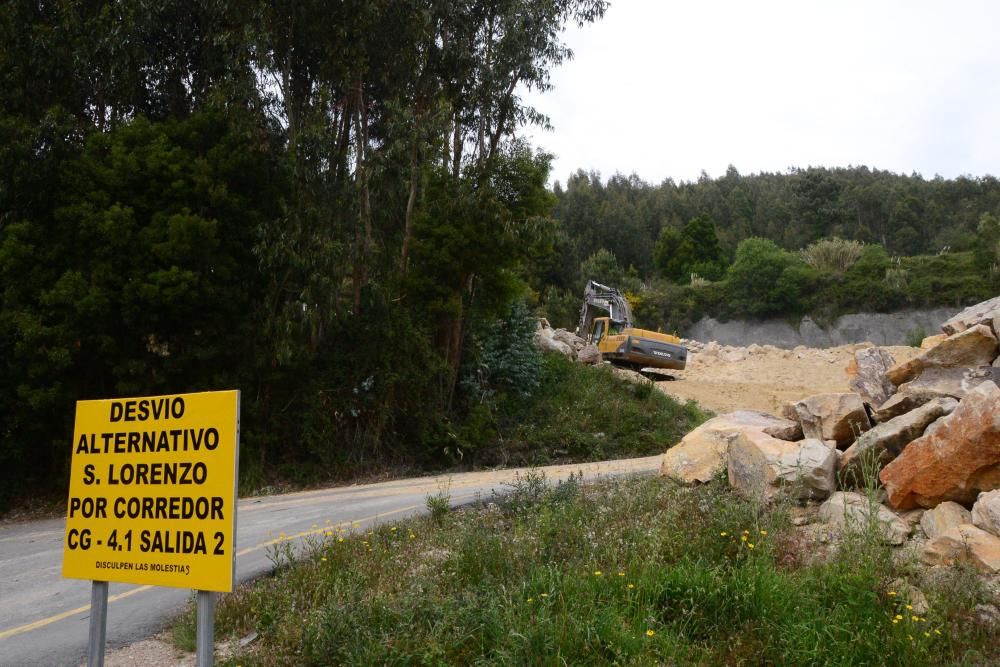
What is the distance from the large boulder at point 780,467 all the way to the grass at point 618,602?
1.40ft

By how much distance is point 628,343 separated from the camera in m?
27.2

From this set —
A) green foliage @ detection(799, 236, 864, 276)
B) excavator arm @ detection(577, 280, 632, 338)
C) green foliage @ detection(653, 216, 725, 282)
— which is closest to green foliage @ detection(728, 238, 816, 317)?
green foliage @ detection(799, 236, 864, 276)

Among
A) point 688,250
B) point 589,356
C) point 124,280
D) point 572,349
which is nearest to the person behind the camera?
point 124,280

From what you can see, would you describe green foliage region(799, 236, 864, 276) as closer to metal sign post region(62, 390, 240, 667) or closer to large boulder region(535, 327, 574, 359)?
large boulder region(535, 327, 574, 359)

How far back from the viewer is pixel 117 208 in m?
12.8

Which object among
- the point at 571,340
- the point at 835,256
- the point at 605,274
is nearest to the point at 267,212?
the point at 571,340

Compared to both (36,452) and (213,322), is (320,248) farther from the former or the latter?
(36,452)

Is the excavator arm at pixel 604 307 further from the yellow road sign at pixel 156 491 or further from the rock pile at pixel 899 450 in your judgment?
the yellow road sign at pixel 156 491

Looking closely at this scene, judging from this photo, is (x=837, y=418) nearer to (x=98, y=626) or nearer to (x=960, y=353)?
(x=960, y=353)

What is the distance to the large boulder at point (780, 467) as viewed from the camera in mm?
6801

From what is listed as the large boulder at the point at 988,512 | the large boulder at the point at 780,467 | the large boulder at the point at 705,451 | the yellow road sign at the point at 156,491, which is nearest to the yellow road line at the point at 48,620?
the yellow road sign at the point at 156,491

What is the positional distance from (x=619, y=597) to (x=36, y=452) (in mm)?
12082

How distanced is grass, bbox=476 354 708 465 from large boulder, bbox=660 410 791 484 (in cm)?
922

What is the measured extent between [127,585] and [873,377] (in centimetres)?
784
